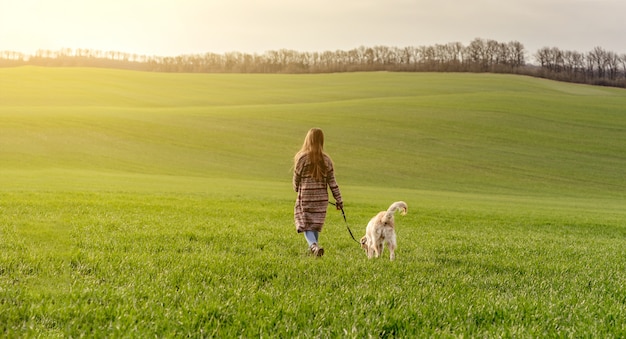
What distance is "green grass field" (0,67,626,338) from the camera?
19.3 ft

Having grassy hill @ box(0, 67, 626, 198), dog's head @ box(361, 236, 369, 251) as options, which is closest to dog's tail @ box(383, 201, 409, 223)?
dog's head @ box(361, 236, 369, 251)

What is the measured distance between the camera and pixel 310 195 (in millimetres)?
11883

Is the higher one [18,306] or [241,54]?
[241,54]

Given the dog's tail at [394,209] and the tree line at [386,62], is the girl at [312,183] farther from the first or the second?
the tree line at [386,62]

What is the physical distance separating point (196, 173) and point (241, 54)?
452ft

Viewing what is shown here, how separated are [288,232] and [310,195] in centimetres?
377

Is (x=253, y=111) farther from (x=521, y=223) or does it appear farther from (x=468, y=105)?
(x=521, y=223)

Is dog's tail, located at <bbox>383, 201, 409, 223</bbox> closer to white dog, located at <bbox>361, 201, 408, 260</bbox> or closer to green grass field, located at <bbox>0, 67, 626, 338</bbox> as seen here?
white dog, located at <bbox>361, 201, 408, 260</bbox>

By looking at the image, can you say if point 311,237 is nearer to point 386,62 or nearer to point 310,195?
point 310,195

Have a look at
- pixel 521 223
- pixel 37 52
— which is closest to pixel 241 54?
pixel 37 52

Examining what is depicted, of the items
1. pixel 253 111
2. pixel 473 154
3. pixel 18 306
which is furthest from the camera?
pixel 253 111

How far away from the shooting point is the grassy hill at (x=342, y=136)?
178ft

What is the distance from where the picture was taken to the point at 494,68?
16350cm

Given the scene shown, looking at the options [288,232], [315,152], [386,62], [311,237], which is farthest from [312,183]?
[386,62]
